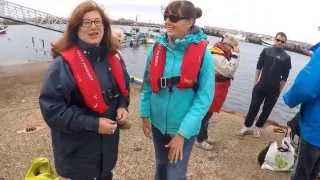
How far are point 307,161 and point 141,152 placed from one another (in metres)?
2.83

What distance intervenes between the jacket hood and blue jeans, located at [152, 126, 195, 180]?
80 cm

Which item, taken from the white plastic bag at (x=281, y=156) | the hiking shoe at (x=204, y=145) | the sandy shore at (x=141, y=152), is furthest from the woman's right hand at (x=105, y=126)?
the hiking shoe at (x=204, y=145)

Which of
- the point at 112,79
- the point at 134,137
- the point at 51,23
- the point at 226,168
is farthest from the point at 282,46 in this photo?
the point at 51,23

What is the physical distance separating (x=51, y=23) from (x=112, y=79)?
33614 mm

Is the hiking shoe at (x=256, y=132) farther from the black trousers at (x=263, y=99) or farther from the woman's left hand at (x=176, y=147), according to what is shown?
the woman's left hand at (x=176, y=147)

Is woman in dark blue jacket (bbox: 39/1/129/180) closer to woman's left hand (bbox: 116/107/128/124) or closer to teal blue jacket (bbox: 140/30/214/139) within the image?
woman's left hand (bbox: 116/107/128/124)

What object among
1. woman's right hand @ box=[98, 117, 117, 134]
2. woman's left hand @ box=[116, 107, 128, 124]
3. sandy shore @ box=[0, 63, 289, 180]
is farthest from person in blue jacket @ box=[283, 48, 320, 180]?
sandy shore @ box=[0, 63, 289, 180]

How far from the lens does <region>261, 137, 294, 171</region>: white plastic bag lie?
15.1ft

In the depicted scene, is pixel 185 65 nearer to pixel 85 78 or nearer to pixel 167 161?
pixel 85 78


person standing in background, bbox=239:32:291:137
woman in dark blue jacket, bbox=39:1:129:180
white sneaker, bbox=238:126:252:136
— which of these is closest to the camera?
woman in dark blue jacket, bbox=39:1:129:180

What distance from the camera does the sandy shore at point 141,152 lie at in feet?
15.1

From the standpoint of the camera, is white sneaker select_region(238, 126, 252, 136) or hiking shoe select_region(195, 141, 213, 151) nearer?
hiking shoe select_region(195, 141, 213, 151)

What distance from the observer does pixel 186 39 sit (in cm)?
273

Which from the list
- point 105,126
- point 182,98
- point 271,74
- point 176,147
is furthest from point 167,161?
point 271,74
